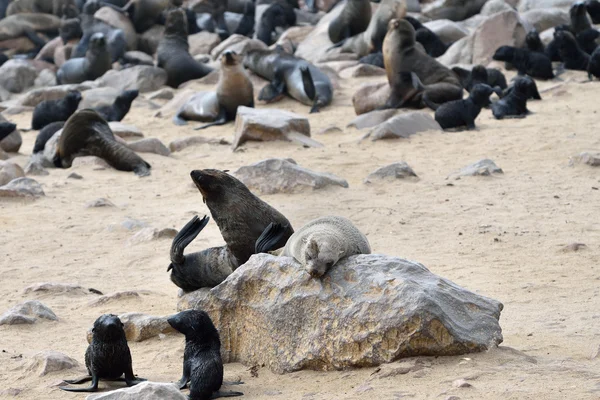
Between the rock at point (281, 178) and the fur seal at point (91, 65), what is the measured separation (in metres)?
11.0

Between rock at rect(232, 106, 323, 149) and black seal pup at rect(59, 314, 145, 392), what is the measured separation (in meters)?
6.54

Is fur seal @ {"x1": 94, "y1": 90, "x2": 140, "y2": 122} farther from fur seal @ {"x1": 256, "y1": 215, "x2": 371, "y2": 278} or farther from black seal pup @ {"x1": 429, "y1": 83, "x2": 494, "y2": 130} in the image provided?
fur seal @ {"x1": 256, "y1": 215, "x2": 371, "y2": 278}

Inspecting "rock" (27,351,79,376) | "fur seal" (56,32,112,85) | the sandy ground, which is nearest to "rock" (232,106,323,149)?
the sandy ground

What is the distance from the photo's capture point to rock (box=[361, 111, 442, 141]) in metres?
10.5

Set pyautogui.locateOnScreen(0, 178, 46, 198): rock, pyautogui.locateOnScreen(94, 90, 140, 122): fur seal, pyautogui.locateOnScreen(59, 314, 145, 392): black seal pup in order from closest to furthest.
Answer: pyautogui.locateOnScreen(59, 314, 145, 392): black seal pup → pyautogui.locateOnScreen(0, 178, 46, 198): rock → pyautogui.locateOnScreen(94, 90, 140, 122): fur seal

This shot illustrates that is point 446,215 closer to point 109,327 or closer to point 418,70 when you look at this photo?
point 109,327

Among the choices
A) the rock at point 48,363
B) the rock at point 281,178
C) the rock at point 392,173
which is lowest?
the rock at point 392,173

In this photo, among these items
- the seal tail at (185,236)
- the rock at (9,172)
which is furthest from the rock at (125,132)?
the seal tail at (185,236)

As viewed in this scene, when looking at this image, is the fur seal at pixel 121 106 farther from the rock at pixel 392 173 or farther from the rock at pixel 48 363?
the rock at pixel 48 363

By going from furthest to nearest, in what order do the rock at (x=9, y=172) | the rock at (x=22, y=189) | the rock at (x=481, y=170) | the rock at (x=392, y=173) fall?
the rock at (x=9, y=172) < the rock at (x=22, y=189) < the rock at (x=392, y=173) < the rock at (x=481, y=170)

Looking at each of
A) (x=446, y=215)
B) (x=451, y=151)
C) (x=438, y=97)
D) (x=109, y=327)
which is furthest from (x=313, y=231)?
(x=438, y=97)

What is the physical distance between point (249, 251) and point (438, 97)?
7639 millimetres

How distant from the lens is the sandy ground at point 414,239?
3.75 m

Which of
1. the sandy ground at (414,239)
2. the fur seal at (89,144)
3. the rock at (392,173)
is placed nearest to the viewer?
the sandy ground at (414,239)
